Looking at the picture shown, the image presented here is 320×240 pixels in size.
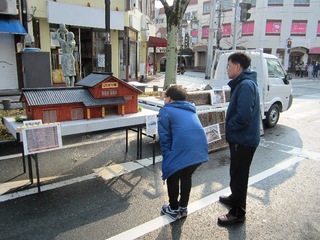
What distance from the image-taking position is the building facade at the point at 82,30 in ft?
41.8

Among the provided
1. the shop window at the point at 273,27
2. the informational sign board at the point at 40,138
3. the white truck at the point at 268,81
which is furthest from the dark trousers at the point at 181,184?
the shop window at the point at 273,27

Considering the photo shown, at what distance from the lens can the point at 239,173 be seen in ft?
11.0

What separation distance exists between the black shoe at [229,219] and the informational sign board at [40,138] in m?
2.35

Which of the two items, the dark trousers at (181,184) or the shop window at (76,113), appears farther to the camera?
the shop window at (76,113)

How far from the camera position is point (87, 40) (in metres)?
15.9

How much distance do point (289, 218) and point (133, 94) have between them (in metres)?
3.06

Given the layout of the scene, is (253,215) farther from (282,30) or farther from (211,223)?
(282,30)

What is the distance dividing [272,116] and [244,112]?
577 centimetres

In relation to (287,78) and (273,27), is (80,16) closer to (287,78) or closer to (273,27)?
(287,78)

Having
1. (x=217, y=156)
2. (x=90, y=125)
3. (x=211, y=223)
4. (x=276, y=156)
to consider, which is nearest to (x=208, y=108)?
(x=217, y=156)

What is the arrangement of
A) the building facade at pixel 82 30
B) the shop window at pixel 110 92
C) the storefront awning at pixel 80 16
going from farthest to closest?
the storefront awning at pixel 80 16 → the building facade at pixel 82 30 → the shop window at pixel 110 92

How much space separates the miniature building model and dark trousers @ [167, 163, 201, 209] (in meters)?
1.91

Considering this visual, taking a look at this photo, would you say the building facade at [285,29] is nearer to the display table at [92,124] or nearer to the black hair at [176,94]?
the display table at [92,124]

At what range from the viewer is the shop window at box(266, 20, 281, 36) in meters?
38.7
